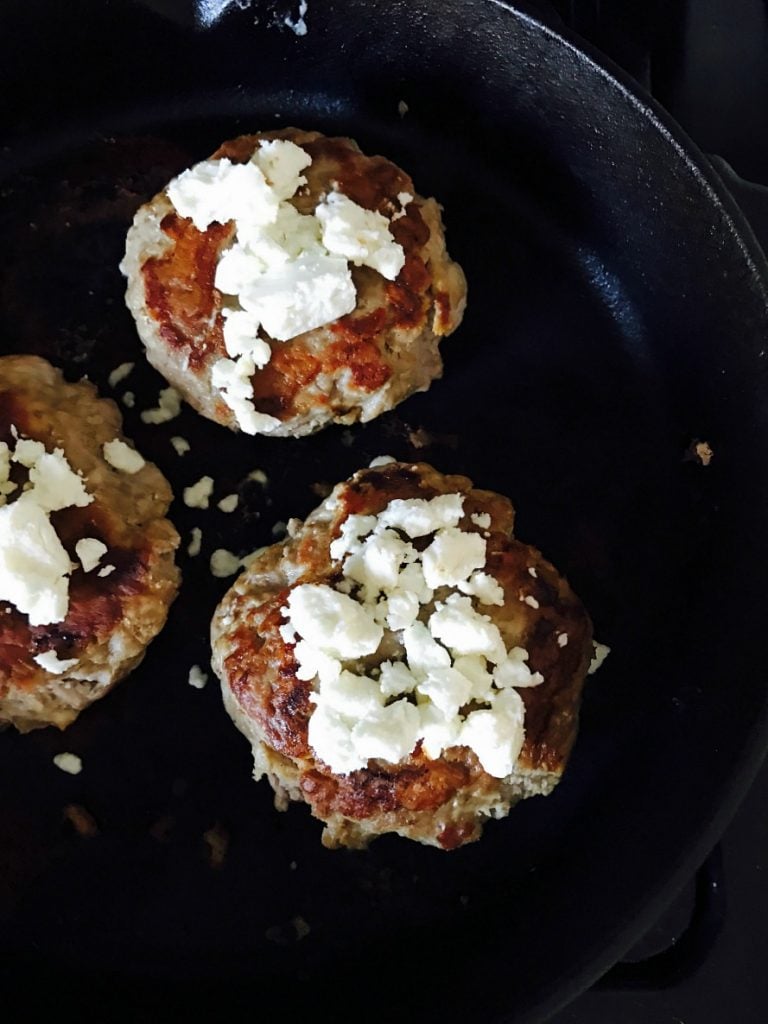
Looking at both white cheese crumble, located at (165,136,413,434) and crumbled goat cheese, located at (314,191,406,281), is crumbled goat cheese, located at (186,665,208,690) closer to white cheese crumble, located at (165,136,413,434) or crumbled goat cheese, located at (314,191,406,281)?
white cheese crumble, located at (165,136,413,434)

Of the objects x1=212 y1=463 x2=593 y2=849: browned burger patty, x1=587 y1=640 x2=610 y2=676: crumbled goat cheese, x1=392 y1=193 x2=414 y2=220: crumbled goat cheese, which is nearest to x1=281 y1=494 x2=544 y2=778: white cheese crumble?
x1=212 y1=463 x2=593 y2=849: browned burger patty

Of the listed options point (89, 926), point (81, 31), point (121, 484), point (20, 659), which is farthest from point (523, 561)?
point (81, 31)

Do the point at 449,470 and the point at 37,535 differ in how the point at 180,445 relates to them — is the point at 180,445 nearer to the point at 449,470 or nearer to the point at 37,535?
the point at 37,535

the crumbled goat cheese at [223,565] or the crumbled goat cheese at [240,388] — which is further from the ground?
the crumbled goat cheese at [240,388]

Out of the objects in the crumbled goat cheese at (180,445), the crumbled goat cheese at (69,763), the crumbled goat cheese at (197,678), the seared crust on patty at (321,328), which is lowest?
the crumbled goat cheese at (69,763)

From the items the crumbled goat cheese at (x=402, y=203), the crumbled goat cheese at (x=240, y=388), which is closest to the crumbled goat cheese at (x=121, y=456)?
the crumbled goat cheese at (x=240, y=388)

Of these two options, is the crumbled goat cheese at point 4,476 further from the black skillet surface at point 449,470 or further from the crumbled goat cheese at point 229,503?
the crumbled goat cheese at point 229,503
